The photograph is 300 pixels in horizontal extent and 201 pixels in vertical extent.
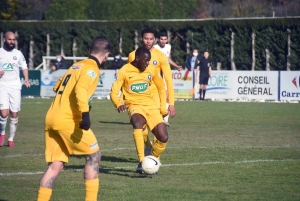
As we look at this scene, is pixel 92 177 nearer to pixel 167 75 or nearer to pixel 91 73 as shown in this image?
pixel 91 73

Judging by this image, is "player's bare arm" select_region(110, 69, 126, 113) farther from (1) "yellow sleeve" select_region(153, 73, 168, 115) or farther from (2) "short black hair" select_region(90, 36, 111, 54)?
(2) "short black hair" select_region(90, 36, 111, 54)

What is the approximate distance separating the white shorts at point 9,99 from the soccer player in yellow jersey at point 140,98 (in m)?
3.95

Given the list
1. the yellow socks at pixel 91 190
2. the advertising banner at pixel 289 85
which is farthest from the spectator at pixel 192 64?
the yellow socks at pixel 91 190

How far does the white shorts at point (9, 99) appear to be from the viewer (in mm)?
14852

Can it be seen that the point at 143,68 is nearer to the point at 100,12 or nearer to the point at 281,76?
the point at 281,76

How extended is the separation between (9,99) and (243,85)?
17979 millimetres

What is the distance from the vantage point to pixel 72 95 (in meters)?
8.20

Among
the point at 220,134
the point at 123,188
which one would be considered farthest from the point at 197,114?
the point at 123,188

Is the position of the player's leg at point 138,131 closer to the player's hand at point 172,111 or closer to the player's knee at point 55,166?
the player's hand at point 172,111

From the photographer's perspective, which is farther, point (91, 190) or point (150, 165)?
point (150, 165)

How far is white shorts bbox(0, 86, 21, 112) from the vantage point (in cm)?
1485

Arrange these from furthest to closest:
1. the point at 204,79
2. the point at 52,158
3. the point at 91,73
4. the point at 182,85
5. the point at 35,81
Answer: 1. the point at 35,81
2. the point at 182,85
3. the point at 204,79
4. the point at 52,158
5. the point at 91,73

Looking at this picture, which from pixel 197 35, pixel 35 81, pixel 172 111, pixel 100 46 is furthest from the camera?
pixel 197 35

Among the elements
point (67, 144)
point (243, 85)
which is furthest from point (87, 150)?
point (243, 85)
